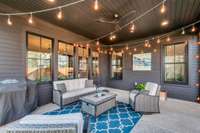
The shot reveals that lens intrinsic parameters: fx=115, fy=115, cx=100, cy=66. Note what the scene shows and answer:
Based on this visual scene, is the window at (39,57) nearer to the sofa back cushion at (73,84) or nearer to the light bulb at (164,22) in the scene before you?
the sofa back cushion at (73,84)

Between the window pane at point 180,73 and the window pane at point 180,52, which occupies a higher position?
the window pane at point 180,52

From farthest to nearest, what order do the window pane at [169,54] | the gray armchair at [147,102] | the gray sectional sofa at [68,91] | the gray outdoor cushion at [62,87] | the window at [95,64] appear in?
the window at [95,64] < the window pane at [169,54] < the gray outdoor cushion at [62,87] < the gray sectional sofa at [68,91] < the gray armchair at [147,102]

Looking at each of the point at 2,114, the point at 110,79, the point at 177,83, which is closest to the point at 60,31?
the point at 2,114

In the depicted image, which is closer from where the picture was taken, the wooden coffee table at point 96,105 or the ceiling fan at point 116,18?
the wooden coffee table at point 96,105

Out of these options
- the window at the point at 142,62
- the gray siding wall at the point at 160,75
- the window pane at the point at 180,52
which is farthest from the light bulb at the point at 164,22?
the window at the point at 142,62

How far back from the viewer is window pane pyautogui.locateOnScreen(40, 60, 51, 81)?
4.47m

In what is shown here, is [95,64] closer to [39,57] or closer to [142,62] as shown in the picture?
[142,62]

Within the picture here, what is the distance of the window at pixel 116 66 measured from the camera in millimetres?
7590

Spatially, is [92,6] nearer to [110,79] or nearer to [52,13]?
[52,13]

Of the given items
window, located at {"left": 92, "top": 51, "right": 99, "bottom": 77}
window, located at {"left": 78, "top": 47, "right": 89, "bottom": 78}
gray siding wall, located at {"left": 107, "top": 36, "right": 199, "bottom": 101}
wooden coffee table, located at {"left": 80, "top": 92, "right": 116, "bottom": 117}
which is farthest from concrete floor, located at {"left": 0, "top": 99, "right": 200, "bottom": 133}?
window, located at {"left": 92, "top": 51, "right": 99, "bottom": 77}

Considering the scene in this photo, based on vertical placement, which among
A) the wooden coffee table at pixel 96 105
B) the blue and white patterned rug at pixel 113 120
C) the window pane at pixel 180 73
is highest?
the window pane at pixel 180 73

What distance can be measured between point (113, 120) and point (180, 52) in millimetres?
4525

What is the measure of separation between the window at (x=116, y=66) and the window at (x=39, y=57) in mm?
4413

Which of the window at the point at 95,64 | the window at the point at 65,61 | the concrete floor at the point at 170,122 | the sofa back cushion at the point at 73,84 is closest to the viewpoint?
the concrete floor at the point at 170,122
